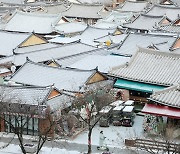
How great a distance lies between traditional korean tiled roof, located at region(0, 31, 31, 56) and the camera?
4609 centimetres

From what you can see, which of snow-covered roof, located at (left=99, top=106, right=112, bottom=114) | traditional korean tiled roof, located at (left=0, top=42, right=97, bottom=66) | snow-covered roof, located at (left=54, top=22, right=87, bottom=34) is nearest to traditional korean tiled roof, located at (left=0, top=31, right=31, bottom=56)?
traditional korean tiled roof, located at (left=0, top=42, right=97, bottom=66)

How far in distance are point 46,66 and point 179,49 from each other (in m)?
10.1

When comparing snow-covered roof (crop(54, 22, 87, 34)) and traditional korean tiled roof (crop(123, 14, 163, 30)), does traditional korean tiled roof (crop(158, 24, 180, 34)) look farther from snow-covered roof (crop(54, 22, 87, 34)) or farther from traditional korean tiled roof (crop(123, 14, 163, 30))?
snow-covered roof (crop(54, 22, 87, 34))

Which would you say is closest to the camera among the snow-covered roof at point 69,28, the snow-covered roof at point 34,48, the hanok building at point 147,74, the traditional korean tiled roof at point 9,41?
the hanok building at point 147,74

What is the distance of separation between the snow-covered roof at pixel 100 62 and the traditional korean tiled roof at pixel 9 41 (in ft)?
29.8

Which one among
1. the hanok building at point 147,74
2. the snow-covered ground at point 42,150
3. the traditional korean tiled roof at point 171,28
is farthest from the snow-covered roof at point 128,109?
the traditional korean tiled roof at point 171,28

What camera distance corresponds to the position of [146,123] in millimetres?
30312

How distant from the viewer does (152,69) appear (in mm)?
33688

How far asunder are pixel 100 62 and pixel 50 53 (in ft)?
22.2

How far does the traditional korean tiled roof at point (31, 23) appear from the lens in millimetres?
59209

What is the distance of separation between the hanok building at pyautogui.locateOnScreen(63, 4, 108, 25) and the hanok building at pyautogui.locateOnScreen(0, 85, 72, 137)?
129 feet

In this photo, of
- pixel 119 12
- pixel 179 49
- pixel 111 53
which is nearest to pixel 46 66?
pixel 111 53

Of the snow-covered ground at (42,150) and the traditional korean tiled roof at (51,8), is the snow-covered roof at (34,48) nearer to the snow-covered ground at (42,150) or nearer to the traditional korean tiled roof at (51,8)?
the snow-covered ground at (42,150)

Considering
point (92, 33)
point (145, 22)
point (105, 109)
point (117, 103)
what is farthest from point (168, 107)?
point (145, 22)
